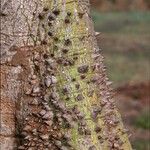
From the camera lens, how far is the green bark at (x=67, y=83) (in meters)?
3.29

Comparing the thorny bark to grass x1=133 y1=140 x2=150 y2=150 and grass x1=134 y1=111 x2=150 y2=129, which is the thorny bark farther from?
grass x1=134 y1=111 x2=150 y2=129

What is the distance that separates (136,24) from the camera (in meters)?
27.8

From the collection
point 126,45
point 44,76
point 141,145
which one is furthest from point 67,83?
point 126,45

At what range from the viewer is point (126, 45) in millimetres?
22250

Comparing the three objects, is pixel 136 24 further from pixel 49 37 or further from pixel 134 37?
pixel 49 37

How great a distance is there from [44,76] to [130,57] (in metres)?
16.5

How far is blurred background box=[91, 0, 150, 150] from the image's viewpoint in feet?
35.3

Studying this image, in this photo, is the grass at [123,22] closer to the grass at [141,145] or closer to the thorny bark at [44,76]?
the grass at [141,145]

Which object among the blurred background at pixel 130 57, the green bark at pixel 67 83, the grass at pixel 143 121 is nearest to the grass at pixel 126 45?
the blurred background at pixel 130 57

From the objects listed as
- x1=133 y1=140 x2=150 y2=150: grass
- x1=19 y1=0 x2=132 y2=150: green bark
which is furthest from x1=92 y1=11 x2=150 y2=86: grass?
x1=19 y1=0 x2=132 y2=150: green bark

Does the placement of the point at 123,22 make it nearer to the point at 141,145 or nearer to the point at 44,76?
the point at 141,145

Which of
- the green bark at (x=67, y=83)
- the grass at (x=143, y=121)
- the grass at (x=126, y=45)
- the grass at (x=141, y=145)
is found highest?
the grass at (x=126, y=45)

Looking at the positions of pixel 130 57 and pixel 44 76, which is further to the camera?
pixel 130 57

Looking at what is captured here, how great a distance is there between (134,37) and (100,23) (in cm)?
428
